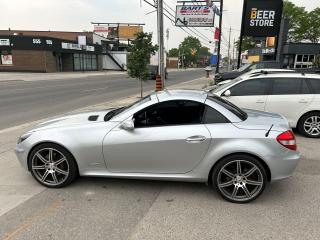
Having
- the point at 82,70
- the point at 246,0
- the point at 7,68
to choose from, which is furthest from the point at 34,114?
the point at 82,70

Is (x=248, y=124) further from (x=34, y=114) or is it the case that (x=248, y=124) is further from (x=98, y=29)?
(x=98, y=29)

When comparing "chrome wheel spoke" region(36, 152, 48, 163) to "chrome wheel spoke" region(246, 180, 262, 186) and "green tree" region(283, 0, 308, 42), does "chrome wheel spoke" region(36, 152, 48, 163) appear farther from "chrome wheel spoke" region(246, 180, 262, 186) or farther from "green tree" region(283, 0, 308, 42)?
"green tree" region(283, 0, 308, 42)

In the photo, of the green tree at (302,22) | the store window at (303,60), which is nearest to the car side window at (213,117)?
the store window at (303,60)

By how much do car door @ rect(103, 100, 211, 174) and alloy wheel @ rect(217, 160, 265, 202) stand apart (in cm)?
40

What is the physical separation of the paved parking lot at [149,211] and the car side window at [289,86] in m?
3.08

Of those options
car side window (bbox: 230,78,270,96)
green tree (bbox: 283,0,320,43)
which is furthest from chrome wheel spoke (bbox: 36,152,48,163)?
green tree (bbox: 283,0,320,43)

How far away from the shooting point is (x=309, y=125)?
7543 mm

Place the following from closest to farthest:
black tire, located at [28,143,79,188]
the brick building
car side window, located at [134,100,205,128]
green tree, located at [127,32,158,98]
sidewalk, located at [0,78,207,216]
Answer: sidewalk, located at [0,78,207,216] < car side window, located at [134,100,205,128] < black tire, located at [28,143,79,188] < green tree, located at [127,32,158,98] < the brick building

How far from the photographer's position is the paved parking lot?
3.44 m

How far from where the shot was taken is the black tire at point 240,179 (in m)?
4.08

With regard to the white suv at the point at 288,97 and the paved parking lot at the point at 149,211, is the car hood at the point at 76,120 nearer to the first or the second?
the paved parking lot at the point at 149,211

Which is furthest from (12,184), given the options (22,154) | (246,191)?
(246,191)

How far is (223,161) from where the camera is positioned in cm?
412

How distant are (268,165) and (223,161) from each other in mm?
586
